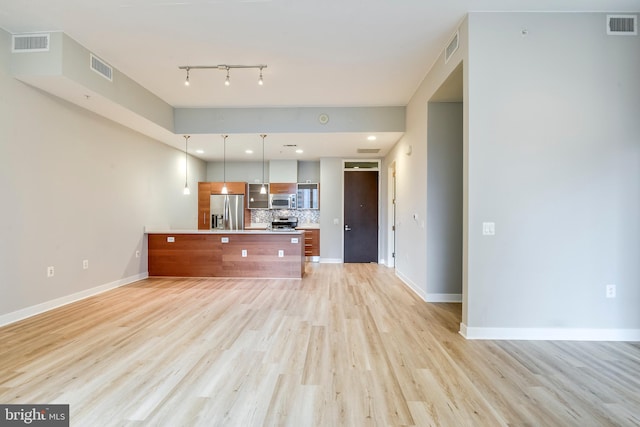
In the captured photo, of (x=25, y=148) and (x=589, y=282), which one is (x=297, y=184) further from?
(x=589, y=282)

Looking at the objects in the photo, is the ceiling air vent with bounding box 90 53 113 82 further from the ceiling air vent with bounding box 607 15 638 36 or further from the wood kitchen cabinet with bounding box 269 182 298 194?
the ceiling air vent with bounding box 607 15 638 36

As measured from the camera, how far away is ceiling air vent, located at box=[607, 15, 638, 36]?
287cm

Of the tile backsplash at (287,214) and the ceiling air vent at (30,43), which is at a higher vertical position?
the ceiling air vent at (30,43)

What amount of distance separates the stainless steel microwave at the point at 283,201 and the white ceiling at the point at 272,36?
3.44m

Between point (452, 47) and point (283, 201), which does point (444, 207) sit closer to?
point (452, 47)

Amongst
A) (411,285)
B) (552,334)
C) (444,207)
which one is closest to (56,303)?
(411,285)

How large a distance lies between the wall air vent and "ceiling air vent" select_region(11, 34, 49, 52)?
4.44 m

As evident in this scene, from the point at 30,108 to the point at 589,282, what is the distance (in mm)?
6269

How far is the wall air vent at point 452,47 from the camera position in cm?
319

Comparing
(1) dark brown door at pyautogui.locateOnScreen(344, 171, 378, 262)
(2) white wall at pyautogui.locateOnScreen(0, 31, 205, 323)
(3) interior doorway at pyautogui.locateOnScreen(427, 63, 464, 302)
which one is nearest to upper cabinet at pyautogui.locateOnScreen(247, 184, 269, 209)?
(1) dark brown door at pyautogui.locateOnScreen(344, 171, 378, 262)

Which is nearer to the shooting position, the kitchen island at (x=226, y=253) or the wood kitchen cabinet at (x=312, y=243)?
the kitchen island at (x=226, y=253)

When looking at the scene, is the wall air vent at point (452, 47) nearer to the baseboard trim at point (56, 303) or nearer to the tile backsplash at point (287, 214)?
the tile backsplash at point (287, 214)

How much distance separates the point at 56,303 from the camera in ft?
12.4

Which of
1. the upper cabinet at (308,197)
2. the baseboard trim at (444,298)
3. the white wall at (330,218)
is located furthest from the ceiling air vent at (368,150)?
the baseboard trim at (444,298)
